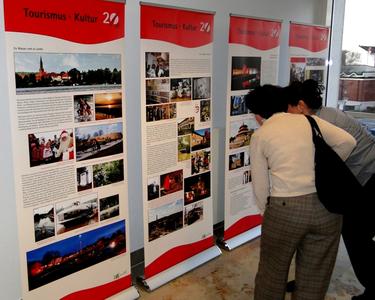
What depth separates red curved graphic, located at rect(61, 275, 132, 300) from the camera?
8.22ft

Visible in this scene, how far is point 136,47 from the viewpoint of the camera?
298 cm

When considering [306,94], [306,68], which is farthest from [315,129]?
[306,68]

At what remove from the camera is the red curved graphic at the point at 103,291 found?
8.22 feet

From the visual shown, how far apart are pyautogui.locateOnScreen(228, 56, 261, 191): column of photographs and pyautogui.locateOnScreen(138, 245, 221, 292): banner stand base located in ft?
1.90

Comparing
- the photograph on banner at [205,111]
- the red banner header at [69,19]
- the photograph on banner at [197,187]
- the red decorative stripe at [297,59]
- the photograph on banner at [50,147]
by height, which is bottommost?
the photograph on banner at [197,187]

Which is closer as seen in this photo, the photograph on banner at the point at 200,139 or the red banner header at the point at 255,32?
the photograph on banner at the point at 200,139

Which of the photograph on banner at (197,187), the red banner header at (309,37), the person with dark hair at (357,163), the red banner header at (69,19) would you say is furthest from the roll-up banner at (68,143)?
the red banner header at (309,37)

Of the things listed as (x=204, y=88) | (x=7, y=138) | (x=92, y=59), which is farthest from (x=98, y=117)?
(x=204, y=88)

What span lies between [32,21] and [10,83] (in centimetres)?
32

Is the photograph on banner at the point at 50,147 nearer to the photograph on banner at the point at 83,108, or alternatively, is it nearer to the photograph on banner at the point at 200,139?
the photograph on banner at the point at 83,108

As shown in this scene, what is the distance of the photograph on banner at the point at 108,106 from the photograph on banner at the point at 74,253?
0.69 metres

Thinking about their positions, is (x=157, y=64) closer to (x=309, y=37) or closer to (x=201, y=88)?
(x=201, y=88)

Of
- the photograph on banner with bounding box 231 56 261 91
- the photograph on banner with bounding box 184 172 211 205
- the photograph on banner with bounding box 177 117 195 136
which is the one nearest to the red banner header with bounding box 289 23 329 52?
the photograph on banner with bounding box 231 56 261 91

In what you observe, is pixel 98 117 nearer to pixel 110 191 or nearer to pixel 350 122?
pixel 110 191
